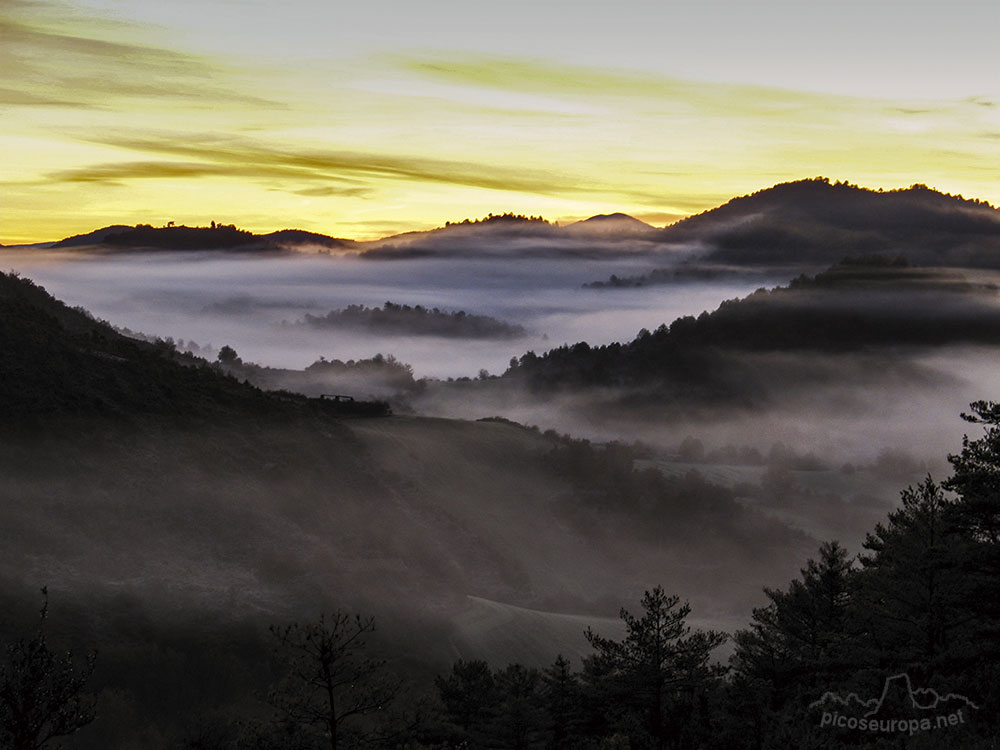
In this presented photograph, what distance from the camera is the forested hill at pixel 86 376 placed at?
86.3 meters

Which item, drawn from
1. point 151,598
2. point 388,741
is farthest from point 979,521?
point 151,598

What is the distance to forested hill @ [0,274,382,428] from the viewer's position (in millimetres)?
86312

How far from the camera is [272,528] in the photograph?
3396 inches

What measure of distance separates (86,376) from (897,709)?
254 feet

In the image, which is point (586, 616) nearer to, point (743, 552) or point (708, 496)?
point (743, 552)

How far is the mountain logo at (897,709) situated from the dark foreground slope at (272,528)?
75.3ft

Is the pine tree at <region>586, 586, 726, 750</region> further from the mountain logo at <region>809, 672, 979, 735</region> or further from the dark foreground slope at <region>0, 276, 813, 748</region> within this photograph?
the dark foreground slope at <region>0, 276, 813, 748</region>

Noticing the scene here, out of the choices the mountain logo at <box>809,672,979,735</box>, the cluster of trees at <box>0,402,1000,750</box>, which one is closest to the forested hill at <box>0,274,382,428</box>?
the cluster of trees at <box>0,402,1000,750</box>

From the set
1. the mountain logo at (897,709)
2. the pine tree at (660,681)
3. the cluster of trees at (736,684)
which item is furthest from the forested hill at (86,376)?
the mountain logo at (897,709)

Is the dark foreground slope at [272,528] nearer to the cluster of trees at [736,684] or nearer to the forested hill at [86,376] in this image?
the forested hill at [86,376]

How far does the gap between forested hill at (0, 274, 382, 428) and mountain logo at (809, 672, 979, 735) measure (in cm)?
6916

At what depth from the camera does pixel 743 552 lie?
12250 centimetres

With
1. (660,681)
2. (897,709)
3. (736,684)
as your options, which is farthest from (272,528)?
(897,709)

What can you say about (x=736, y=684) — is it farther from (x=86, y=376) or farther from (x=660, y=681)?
(x=86, y=376)
